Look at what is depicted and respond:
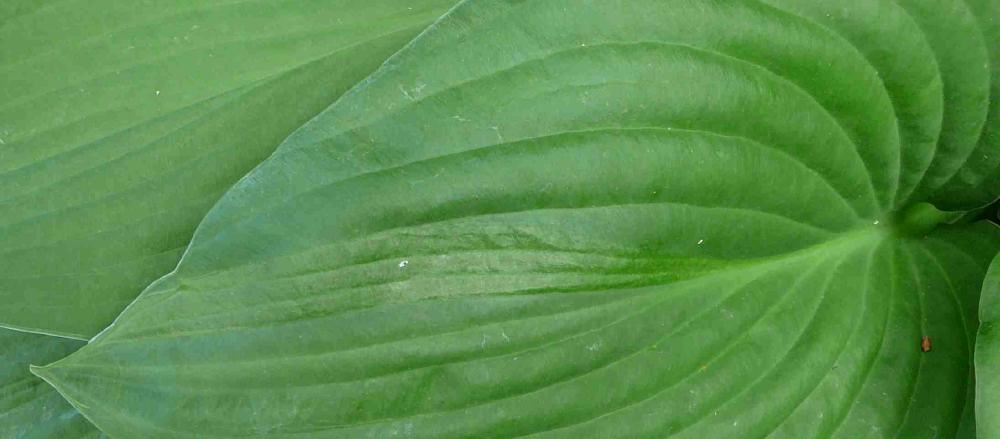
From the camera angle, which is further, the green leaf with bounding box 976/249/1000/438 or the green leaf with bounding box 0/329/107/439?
the green leaf with bounding box 0/329/107/439

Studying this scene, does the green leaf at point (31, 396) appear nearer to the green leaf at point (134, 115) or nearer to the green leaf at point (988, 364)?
the green leaf at point (134, 115)

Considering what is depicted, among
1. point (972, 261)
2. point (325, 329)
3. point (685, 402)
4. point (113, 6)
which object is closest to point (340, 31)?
point (113, 6)

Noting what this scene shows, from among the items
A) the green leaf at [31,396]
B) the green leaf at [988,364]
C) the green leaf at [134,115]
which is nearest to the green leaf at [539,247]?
the green leaf at [988,364]

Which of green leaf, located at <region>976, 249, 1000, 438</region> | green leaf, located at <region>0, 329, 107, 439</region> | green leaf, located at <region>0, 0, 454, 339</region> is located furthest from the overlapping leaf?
green leaf, located at <region>976, 249, 1000, 438</region>

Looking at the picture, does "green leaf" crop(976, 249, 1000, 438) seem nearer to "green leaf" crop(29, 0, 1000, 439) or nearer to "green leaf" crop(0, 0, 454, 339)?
"green leaf" crop(29, 0, 1000, 439)

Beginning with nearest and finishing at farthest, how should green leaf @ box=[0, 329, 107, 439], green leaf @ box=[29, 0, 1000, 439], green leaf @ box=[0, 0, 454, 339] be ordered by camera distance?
green leaf @ box=[29, 0, 1000, 439] < green leaf @ box=[0, 0, 454, 339] < green leaf @ box=[0, 329, 107, 439]

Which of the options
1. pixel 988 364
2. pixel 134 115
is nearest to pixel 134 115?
pixel 134 115
